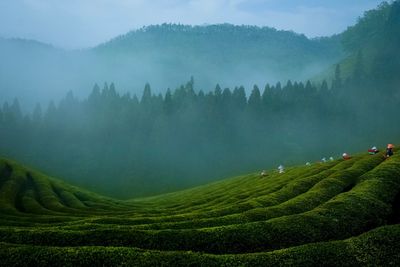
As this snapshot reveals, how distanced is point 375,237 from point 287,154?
403 ft

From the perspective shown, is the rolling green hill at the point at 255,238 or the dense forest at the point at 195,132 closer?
the rolling green hill at the point at 255,238

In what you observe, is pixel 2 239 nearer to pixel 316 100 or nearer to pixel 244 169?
pixel 244 169

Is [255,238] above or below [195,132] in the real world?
above

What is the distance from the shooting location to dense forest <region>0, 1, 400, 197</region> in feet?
454

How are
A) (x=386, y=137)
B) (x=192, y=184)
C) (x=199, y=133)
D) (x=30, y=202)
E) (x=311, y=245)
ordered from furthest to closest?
(x=199, y=133) < (x=386, y=137) < (x=192, y=184) < (x=30, y=202) < (x=311, y=245)

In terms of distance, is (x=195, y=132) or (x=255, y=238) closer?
(x=255, y=238)

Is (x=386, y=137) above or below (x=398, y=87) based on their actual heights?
below

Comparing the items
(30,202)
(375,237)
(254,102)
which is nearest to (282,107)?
(254,102)

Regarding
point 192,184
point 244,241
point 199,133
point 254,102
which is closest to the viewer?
point 244,241

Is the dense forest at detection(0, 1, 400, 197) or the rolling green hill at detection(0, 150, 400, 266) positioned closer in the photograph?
the rolling green hill at detection(0, 150, 400, 266)

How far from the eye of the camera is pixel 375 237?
23266 millimetres

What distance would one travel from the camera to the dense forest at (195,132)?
138500 mm

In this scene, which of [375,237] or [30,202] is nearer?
[375,237]

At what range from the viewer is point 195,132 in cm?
15488
